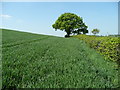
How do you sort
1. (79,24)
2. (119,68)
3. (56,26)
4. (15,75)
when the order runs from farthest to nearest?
1. (56,26)
2. (79,24)
3. (119,68)
4. (15,75)

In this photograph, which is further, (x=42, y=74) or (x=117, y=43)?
(x=117, y=43)

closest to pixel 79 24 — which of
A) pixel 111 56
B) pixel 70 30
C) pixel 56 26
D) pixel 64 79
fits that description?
pixel 70 30

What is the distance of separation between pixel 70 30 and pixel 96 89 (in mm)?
48952

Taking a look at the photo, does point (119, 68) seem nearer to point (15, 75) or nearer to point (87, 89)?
point (87, 89)

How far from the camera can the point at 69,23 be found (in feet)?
162

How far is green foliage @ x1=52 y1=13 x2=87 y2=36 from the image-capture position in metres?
49.0

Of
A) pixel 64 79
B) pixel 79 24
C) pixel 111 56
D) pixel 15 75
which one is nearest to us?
pixel 64 79

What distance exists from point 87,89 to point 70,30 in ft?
161

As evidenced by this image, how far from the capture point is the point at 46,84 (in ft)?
8.97

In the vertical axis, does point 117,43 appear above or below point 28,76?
above

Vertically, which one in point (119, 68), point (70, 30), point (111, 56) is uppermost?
point (70, 30)

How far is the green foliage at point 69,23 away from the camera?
49000 millimetres

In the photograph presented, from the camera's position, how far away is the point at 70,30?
5094 centimetres

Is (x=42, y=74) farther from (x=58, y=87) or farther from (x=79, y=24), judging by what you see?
(x=79, y=24)
